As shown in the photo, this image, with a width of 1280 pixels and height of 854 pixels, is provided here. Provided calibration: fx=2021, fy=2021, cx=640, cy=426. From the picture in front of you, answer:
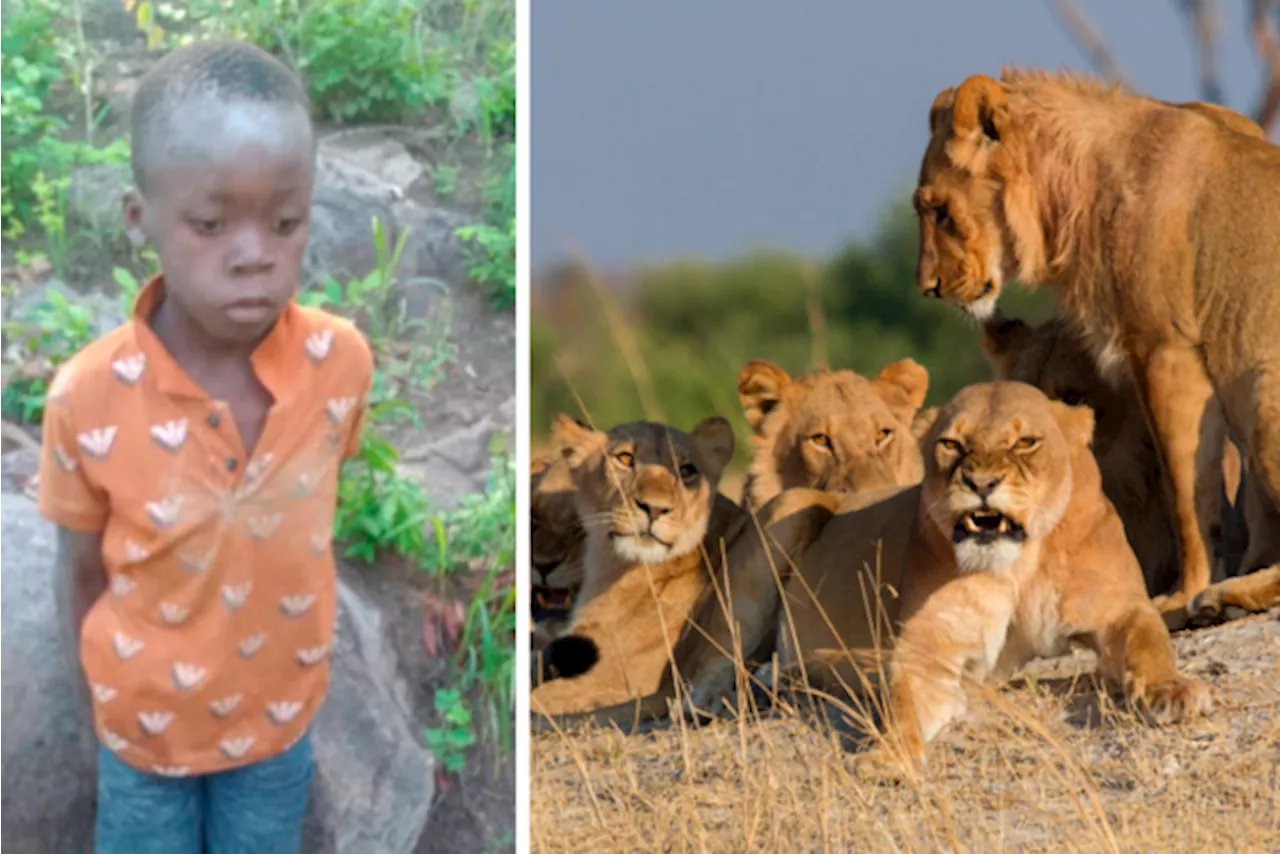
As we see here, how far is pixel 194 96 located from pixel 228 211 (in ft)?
0.72

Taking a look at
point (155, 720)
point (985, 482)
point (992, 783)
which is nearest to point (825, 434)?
point (985, 482)

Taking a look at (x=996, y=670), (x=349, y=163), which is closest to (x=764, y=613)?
(x=996, y=670)

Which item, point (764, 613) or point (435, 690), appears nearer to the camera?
point (435, 690)

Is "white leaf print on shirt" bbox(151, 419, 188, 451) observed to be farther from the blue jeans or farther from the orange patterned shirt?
the blue jeans

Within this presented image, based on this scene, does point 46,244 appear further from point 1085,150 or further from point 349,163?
point 1085,150

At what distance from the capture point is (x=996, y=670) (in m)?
4.72

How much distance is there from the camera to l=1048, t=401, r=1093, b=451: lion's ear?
15.3 feet

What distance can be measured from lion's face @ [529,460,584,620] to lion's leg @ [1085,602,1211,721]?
5.84 ft

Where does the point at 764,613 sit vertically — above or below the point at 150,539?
below

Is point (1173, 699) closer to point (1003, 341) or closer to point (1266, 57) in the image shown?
point (1003, 341)

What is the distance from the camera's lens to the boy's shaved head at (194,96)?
368cm

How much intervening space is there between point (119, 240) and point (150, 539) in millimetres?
563

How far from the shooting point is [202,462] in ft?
12.2

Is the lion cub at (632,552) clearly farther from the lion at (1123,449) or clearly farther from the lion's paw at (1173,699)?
the lion's paw at (1173,699)
